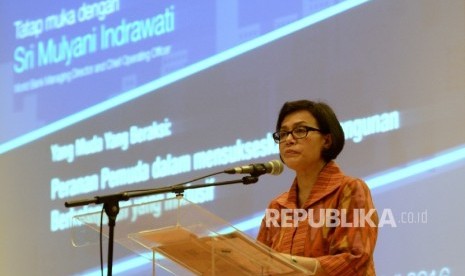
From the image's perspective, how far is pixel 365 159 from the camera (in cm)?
395

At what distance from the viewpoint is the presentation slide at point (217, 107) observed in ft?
12.4

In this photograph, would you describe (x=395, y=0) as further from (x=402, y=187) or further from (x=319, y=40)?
(x=402, y=187)

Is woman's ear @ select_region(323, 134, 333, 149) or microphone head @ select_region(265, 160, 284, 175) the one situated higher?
woman's ear @ select_region(323, 134, 333, 149)

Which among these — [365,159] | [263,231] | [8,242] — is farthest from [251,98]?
[8,242]

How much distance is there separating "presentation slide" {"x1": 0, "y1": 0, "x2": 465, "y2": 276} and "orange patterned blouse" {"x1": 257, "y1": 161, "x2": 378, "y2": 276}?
99 cm

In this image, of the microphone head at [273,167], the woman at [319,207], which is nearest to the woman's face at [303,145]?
the woman at [319,207]

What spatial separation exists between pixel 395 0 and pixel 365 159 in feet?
2.44

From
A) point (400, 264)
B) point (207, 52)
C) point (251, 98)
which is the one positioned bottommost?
point (400, 264)

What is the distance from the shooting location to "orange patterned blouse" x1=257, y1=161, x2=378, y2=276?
2.64 metres

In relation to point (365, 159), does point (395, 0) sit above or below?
above

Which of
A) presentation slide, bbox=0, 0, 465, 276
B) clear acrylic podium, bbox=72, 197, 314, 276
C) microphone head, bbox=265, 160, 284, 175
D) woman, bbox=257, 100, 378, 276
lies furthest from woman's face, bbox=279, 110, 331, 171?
presentation slide, bbox=0, 0, 465, 276

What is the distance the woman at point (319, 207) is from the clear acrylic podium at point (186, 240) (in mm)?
153

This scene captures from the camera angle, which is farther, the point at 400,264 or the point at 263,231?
the point at 400,264

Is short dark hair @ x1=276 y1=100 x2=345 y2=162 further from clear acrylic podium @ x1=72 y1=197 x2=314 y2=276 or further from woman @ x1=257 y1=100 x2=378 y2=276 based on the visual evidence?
clear acrylic podium @ x1=72 y1=197 x2=314 y2=276
